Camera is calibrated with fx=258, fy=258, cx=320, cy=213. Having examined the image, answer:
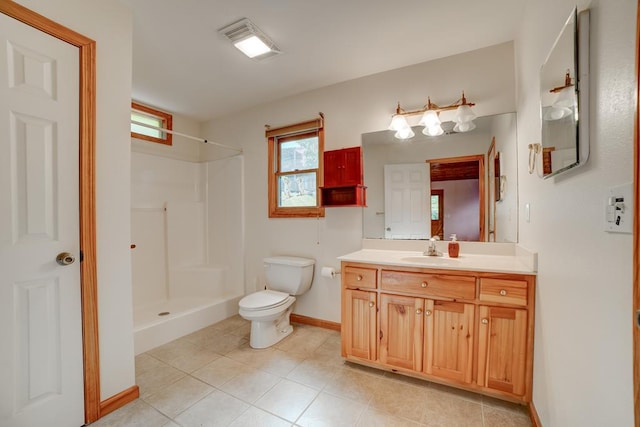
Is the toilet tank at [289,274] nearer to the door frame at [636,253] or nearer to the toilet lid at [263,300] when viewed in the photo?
the toilet lid at [263,300]

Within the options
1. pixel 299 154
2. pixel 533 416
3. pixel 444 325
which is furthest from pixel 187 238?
pixel 533 416

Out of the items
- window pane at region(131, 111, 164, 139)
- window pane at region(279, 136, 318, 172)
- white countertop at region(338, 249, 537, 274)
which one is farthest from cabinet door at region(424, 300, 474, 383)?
window pane at region(131, 111, 164, 139)

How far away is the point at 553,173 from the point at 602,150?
0.41m

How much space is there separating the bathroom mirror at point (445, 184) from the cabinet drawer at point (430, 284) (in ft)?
1.85

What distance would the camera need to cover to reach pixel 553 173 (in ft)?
3.67

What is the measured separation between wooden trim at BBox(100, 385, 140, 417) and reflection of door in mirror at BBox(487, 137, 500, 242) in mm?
2634

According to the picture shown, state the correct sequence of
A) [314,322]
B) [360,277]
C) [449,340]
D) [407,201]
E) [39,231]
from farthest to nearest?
[314,322]
[407,201]
[360,277]
[449,340]
[39,231]

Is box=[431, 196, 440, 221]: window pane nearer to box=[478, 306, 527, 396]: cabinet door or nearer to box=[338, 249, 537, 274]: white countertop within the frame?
box=[338, 249, 537, 274]: white countertop

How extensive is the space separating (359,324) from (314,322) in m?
0.90

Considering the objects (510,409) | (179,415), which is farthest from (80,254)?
(510,409)

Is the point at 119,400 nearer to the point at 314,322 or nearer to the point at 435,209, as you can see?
the point at 314,322

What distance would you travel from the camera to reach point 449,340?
63.6 inches

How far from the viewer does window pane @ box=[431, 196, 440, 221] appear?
83.6 inches

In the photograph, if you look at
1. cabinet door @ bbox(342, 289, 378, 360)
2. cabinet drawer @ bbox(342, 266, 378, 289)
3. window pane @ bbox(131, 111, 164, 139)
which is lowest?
cabinet door @ bbox(342, 289, 378, 360)
